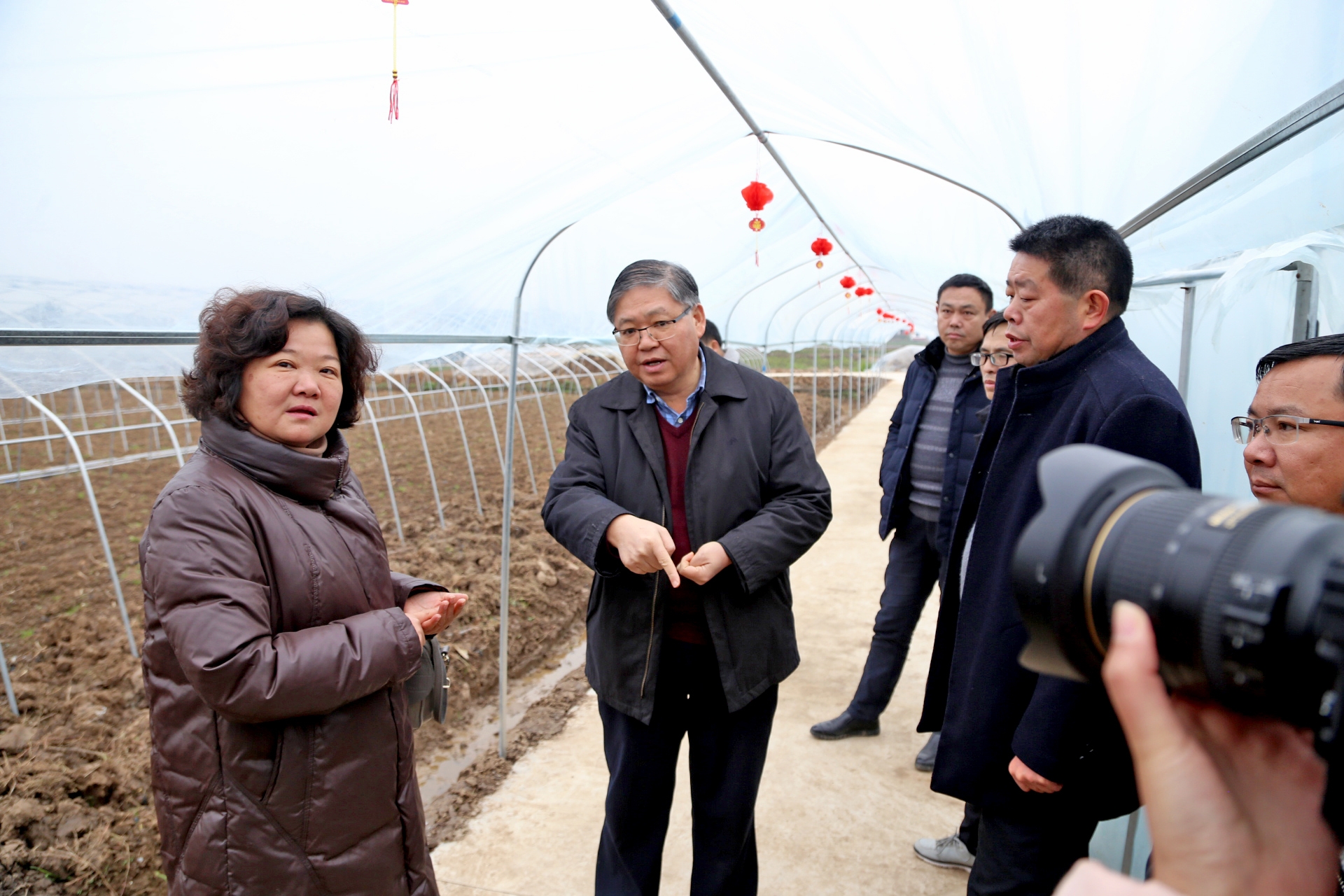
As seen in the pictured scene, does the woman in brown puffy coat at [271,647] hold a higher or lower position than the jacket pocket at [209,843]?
higher

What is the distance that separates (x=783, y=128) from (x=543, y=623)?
10.2ft

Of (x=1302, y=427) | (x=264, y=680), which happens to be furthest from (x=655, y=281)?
(x=1302, y=427)

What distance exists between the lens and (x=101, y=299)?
6.51 feet

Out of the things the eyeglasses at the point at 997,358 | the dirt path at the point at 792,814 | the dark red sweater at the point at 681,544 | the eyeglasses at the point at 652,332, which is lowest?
the dirt path at the point at 792,814

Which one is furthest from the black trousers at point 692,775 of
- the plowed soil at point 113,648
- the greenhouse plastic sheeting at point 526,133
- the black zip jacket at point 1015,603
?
the greenhouse plastic sheeting at point 526,133

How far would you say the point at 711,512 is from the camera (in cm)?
185

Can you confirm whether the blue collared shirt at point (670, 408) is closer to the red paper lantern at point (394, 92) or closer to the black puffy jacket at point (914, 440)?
the red paper lantern at point (394, 92)

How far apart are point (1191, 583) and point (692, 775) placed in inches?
65.2

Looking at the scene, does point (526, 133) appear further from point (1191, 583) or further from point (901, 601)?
point (1191, 583)

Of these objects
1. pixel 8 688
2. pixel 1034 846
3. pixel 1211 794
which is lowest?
pixel 8 688

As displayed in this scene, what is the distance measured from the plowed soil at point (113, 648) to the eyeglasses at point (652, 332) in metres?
1.92

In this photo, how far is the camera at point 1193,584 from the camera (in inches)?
19.7

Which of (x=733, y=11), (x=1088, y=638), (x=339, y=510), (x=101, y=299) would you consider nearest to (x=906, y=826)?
(x=339, y=510)

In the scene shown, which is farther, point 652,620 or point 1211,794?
point 652,620
